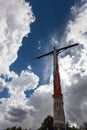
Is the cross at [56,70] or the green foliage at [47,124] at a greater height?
the green foliage at [47,124]

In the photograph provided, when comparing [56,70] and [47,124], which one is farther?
[47,124]

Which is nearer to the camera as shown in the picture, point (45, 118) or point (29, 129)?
point (45, 118)

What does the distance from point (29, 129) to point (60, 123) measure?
86076 mm

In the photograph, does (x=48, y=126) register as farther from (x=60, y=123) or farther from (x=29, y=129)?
(x=60, y=123)

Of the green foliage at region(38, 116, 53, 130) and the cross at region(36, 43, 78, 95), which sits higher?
the green foliage at region(38, 116, 53, 130)

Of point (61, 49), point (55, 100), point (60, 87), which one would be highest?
point (61, 49)

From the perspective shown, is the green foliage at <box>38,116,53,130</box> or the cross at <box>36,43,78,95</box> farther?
the green foliage at <box>38,116,53,130</box>

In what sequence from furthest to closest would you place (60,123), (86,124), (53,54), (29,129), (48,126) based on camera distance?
(86,124)
(29,129)
(48,126)
(53,54)
(60,123)

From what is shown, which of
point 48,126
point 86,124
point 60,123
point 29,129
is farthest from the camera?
point 86,124

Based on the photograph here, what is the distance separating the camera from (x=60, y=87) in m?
62.5

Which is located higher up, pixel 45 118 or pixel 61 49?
pixel 45 118

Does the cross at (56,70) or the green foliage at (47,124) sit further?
the green foliage at (47,124)

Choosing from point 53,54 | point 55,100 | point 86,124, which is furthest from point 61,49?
point 86,124

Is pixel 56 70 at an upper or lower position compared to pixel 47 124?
lower
